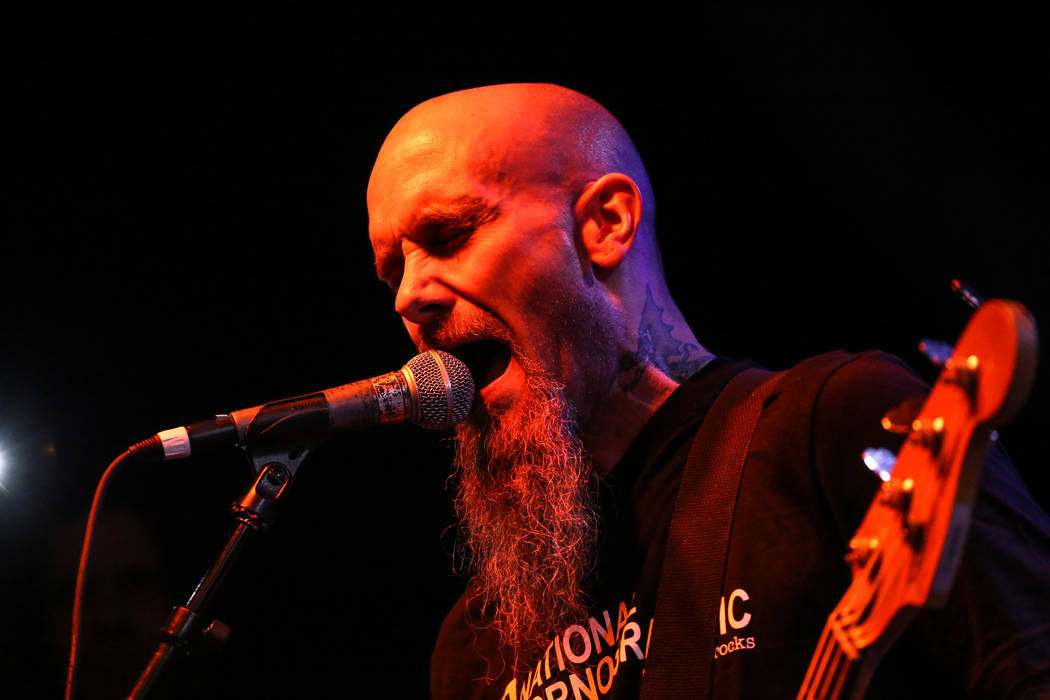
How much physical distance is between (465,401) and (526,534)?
44 centimetres

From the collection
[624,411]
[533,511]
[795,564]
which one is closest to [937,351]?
[795,564]

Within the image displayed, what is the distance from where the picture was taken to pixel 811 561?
1.48 meters

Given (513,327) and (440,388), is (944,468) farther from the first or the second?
(513,327)

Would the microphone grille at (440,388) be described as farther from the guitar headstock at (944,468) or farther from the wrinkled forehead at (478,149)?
the guitar headstock at (944,468)

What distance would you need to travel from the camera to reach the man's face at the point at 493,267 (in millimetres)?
2041

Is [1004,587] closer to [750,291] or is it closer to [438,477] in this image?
[750,291]

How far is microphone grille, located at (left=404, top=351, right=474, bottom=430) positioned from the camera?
1.79 meters

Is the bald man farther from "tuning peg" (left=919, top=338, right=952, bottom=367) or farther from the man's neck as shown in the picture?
"tuning peg" (left=919, top=338, right=952, bottom=367)

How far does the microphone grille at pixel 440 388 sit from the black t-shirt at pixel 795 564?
1.42 feet

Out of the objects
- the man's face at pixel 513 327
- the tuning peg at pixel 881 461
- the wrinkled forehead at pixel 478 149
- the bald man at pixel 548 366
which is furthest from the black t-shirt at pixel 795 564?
the wrinkled forehead at pixel 478 149

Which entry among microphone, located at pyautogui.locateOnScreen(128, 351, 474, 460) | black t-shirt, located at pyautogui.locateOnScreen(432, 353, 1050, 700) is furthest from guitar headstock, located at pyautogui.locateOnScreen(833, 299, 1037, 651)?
microphone, located at pyautogui.locateOnScreen(128, 351, 474, 460)

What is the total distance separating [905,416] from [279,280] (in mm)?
2515

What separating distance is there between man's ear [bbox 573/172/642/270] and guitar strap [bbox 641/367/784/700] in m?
0.52

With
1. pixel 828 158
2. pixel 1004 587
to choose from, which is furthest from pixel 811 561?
pixel 828 158
